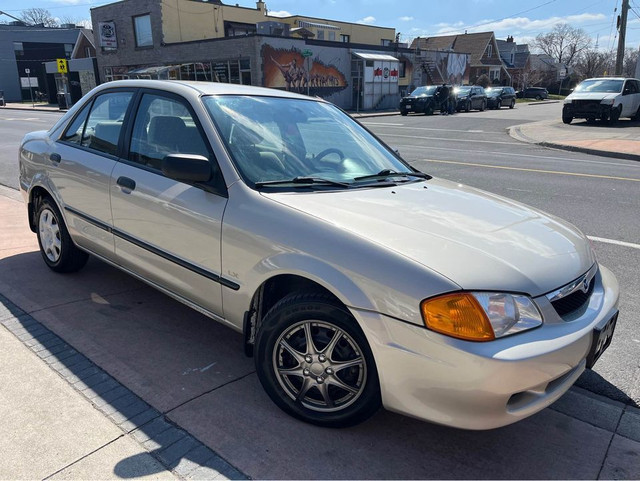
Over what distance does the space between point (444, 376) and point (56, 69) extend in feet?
170

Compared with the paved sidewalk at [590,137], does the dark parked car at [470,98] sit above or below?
above

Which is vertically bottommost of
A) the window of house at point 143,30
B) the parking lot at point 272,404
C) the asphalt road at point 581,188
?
the asphalt road at point 581,188

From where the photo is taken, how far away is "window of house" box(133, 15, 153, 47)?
3703 cm

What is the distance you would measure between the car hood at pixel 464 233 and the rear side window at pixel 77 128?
2369mm

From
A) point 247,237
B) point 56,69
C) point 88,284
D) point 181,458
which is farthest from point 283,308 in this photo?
point 56,69

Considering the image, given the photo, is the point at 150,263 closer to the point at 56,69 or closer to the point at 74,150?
the point at 74,150

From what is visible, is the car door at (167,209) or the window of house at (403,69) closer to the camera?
the car door at (167,209)

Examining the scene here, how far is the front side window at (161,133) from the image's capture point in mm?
3262

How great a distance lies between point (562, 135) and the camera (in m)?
18.0

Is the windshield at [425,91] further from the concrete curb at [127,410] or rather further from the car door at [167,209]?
the concrete curb at [127,410]

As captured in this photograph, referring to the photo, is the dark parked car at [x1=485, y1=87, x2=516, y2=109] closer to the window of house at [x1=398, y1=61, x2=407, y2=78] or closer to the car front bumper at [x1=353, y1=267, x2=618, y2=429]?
the window of house at [x1=398, y1=61, x2=407, y2=78]

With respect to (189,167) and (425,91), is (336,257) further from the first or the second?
(425,91)

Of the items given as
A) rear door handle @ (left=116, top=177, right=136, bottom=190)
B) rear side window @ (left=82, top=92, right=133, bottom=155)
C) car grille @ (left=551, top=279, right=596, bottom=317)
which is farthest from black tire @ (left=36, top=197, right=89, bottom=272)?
car grille @ (left=551, top=279, right=596, bottom=317)

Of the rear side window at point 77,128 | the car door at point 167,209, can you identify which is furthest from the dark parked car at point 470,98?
the car door at point 167,209
